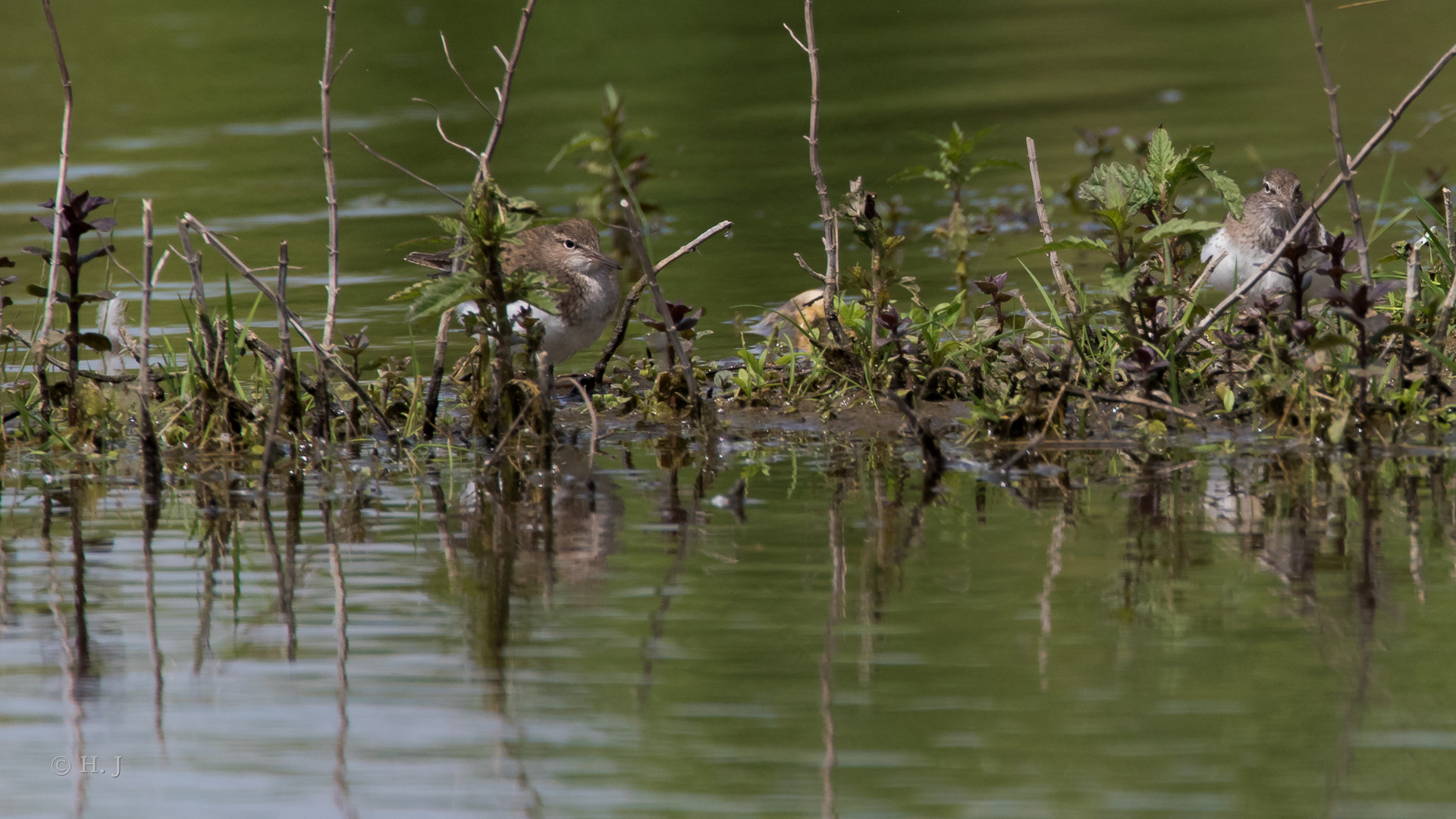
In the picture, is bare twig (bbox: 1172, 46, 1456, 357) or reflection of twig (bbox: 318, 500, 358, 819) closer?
reflection of twig (bbox: 318, 500, 358, 819)

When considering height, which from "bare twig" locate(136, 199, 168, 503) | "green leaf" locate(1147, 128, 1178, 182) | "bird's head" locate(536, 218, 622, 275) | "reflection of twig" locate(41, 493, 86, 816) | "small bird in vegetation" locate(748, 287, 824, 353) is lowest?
"reflection of twig" locate(41, 493, 86, 816)

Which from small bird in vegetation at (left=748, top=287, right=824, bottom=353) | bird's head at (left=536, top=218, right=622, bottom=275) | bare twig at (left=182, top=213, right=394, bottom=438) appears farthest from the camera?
small bird in vegetation at (left=748, top=287, right=824, bottom=353)

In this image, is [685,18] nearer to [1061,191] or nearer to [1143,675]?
[1061,191]

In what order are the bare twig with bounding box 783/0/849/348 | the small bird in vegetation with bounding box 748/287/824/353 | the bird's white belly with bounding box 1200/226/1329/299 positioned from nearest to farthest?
the bare twig with bounding box 783/0/849/348
the bird's white belly with bounding box 1200/226/1329/299
the small bird in vegetation with bounding box 748/287/824/353

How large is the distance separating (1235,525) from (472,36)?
64.2ft

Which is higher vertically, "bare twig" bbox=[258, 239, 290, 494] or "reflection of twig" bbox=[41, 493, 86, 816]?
"bare twig" bbox=[258, 239, 290, 494]

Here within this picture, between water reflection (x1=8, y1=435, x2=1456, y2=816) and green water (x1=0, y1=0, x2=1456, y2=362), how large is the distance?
10.4 feet

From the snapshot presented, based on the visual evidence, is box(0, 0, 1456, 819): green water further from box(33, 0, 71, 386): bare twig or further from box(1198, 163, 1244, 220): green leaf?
box(1198, 163, 1244, 220): green leaf

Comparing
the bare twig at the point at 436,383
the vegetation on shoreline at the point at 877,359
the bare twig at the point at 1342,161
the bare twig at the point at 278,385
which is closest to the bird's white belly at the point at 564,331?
the vegetation on shoreline at the point at 877,359

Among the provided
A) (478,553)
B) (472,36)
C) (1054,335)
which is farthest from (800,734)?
(472,36)

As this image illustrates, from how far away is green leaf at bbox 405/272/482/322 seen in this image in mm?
6164

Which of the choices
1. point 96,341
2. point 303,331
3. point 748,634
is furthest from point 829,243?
point 96,341

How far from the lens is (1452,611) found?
4.67 m

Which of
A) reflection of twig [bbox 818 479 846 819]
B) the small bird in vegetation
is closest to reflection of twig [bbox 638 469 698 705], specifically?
reflection of twig [bbox 818 479 846 819]
